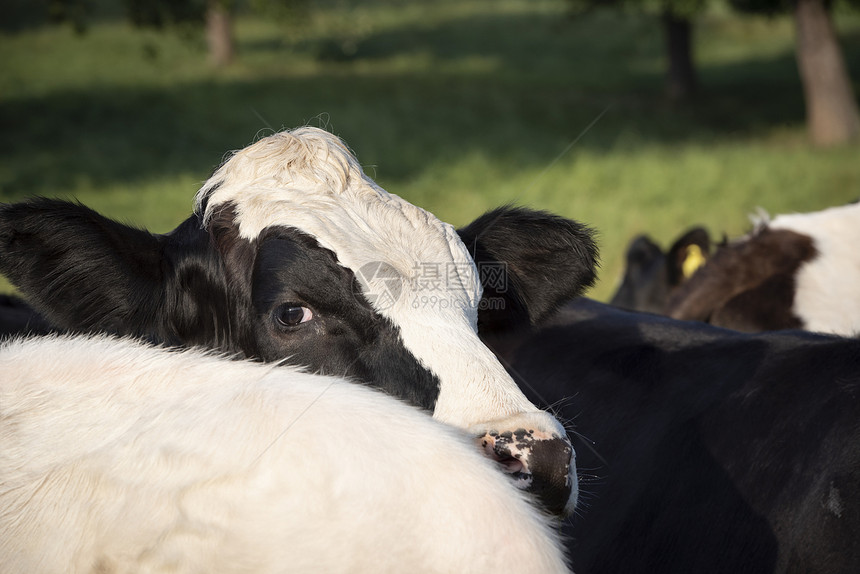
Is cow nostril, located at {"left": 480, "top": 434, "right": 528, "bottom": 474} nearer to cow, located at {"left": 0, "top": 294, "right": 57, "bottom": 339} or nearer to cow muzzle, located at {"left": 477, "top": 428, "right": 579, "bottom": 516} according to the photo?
cow muzzle, located at {"left": 477, "top": 428, "right": 579, "bottom": 516}

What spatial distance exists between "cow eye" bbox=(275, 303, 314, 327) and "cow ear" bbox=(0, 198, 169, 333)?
1.35 ft

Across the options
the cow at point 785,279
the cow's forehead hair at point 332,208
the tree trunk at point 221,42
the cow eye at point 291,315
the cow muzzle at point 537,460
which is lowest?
the cow at point 785,279

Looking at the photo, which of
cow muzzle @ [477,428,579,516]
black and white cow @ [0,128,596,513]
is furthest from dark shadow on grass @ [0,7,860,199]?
cow muzzle @ [477,428,579,516]

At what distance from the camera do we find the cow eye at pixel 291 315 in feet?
7.09

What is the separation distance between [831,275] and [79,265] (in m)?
3.96

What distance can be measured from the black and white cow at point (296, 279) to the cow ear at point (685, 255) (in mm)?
4895

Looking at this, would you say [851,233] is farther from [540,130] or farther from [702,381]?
[540,130]

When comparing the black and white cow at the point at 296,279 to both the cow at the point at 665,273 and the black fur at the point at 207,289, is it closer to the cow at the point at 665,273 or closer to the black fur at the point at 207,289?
the black fur at the point at 207,289

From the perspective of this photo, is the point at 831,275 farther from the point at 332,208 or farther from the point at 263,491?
the point at 263,491

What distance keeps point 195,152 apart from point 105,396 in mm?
17142

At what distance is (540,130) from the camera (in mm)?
21266

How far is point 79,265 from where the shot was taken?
222 centimetres

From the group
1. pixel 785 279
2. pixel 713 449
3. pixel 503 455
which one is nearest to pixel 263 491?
pixel 503 455

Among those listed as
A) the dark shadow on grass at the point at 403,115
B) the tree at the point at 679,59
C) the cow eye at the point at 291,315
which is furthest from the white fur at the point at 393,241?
the tree at the point at 679,59
